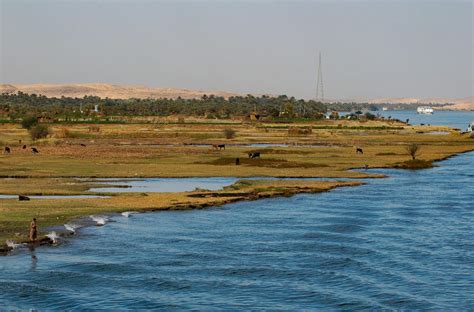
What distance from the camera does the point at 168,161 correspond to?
7375 centimetres

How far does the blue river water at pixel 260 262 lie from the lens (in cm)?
2723

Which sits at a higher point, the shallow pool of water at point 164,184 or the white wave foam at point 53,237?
the shallow pool of water at point 164,184

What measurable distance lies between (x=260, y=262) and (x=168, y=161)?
138ft

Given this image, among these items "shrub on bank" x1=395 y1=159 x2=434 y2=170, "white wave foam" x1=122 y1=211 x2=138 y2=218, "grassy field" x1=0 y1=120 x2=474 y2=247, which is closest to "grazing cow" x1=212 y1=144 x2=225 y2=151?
"grassy field" x1=0 y1=120 x2=474 y2=247

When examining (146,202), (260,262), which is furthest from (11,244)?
(146,202)

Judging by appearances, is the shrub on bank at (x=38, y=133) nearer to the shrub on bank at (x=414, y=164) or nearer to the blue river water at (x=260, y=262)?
the shrub on bank at (x=414, y=164)

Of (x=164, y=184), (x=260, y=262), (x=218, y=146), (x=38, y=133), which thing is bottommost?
(x=260, y=262)

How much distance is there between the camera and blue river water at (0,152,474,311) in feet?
89.4

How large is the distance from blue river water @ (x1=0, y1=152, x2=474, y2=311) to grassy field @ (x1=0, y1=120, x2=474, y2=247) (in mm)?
3525

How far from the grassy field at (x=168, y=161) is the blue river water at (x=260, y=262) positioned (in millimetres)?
3525

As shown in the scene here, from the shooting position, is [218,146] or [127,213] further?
[218,146]

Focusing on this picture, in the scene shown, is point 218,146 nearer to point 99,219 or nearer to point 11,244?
point 99,219

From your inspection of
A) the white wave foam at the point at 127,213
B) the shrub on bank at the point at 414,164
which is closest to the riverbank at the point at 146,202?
the white wave foam at the point at 127,213

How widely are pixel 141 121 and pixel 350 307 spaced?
141168 mm
